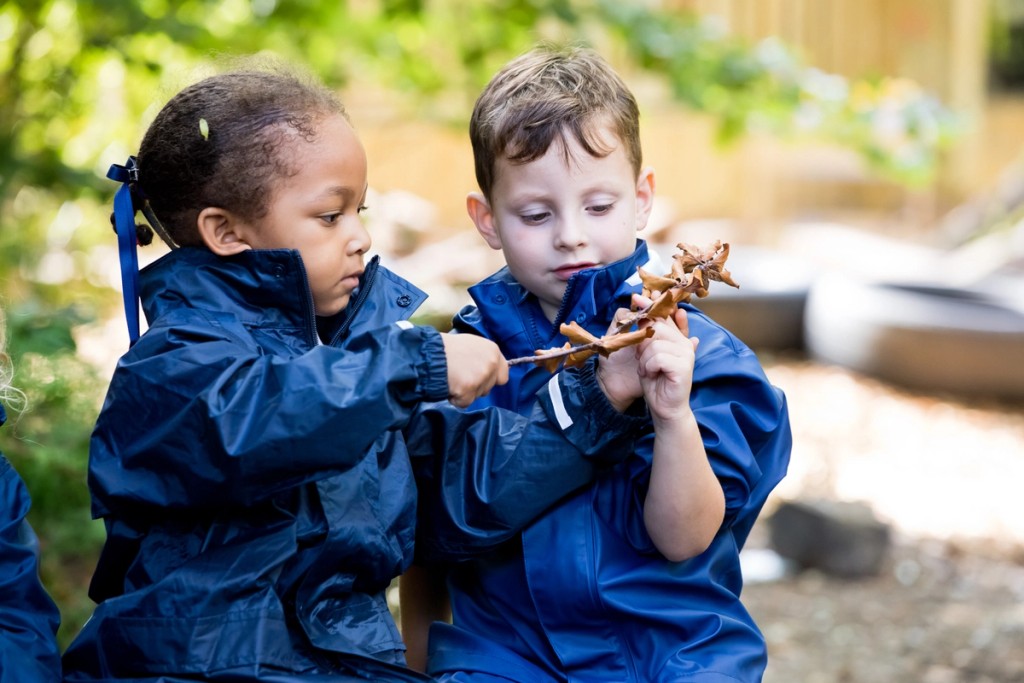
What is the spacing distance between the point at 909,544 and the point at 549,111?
4.07 m

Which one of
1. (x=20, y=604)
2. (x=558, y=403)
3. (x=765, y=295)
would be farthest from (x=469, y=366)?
(x=765, y=295)

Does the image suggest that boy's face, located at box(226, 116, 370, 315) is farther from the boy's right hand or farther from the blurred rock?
the blurred rock

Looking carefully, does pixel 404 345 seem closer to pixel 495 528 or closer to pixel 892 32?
pixel 495 528

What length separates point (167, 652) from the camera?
1818 millimetres

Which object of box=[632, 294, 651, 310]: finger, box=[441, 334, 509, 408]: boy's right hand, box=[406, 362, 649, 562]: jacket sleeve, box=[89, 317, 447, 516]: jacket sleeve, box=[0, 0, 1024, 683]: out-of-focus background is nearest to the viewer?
box=[89, 317, 447, 516]: jacket sleeve

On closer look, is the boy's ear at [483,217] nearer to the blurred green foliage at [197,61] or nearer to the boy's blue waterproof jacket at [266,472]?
the boy's blue waterproof jacket at [266,472]

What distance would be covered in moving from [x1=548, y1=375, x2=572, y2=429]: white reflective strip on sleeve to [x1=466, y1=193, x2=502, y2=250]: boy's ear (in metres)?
0.33

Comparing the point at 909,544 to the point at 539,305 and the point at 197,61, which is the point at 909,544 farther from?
the point at 539,305

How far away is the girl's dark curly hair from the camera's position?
192 centimetres

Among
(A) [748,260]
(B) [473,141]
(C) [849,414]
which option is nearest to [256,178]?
(B) [473,141]

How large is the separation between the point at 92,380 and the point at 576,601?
7.15ft

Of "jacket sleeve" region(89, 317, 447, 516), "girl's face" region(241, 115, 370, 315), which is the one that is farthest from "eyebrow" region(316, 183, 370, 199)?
"jacket sleeve" region(89, 317, 447, 516)

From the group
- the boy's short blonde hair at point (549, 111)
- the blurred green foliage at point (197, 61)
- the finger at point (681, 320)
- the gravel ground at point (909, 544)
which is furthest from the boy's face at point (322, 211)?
the gravel ground at point (909, 544)

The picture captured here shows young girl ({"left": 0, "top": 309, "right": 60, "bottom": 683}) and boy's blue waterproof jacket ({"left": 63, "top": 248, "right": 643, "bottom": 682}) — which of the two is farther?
young girl ({"left": 0, "top": 309, "right": 60, "bottom": 683})
